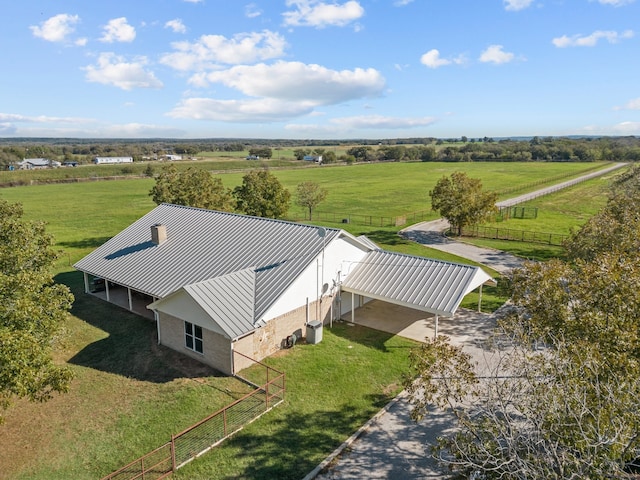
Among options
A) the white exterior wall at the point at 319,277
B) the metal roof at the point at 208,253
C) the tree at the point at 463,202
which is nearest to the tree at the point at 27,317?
the metal roof at the point at 208,253

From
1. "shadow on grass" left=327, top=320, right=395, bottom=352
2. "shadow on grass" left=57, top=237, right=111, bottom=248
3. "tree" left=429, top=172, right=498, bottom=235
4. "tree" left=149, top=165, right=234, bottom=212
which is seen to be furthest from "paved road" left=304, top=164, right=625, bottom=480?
"shadow on grass" left=57, top=237, right=111, bottom=248

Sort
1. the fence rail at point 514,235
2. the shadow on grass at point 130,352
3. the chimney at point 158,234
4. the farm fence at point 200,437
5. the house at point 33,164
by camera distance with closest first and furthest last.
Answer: the farm fence at point 200,437 < the shadow on grass at point 130,352 < the chimney at point 158,234 < the fence rail at point 514,235 < the house at point 33,164

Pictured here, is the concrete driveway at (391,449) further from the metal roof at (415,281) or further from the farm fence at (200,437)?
the farm fence at (200,437)

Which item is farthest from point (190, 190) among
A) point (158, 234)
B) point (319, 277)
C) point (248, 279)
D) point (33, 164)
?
point (33, 164)

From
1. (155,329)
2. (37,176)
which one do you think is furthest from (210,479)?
(37,176)

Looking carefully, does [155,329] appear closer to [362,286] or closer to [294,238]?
[294,238]

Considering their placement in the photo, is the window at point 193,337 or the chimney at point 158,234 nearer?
the window at point 193,337

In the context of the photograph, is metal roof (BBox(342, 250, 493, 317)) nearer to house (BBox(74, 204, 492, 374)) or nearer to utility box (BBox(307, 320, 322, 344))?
house (BBox(74, 204, 492, 374))
